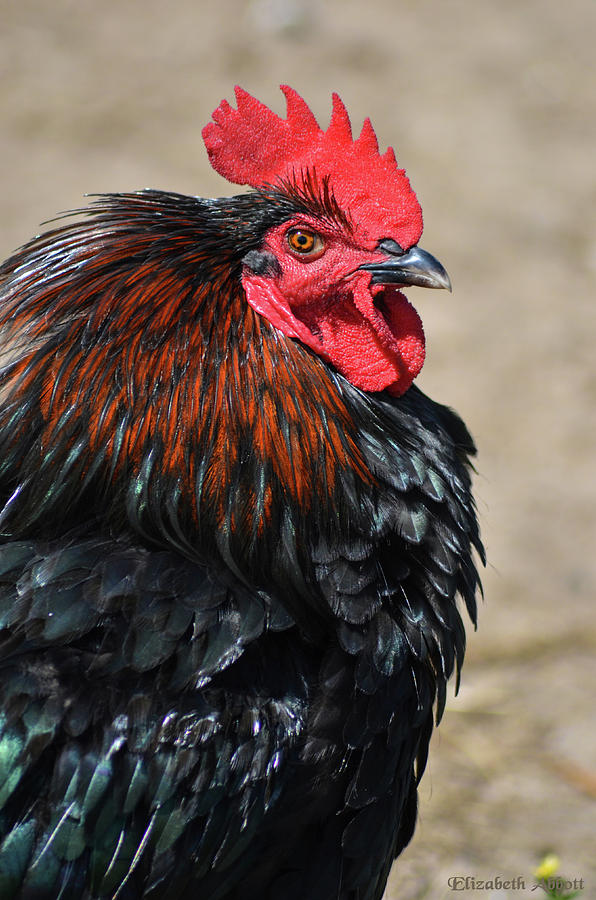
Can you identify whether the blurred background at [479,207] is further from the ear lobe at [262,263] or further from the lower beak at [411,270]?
the ear lobe at [262,263]

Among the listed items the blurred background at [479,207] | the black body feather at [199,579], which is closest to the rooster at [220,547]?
the black body feather at [199,579]

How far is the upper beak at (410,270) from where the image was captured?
8.43 ft

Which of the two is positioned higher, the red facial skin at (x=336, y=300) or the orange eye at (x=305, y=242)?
the orange eye at (x=305, y=242)

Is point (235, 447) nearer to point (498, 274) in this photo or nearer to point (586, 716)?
point (586, 716)

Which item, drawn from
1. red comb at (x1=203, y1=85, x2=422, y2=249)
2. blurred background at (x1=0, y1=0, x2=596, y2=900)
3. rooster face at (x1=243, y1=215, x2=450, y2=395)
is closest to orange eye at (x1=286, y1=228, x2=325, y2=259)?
rooster face at (x1=243, y1=215, x2=450, y2=395)

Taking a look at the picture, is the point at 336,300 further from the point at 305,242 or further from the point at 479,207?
the point at 479,207

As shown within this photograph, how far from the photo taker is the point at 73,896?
7.55ft

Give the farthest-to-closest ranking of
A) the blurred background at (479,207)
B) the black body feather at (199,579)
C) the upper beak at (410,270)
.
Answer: the blurred background at (479,207) → the upper beak at (410,270) → the black body feather at (199,579)

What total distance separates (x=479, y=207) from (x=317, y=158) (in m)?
5.52

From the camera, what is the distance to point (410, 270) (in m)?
2.59

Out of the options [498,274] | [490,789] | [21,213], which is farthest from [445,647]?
[21,213]

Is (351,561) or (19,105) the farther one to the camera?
(19,105)

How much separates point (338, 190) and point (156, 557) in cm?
101

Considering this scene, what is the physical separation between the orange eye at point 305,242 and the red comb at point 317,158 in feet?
0.36
